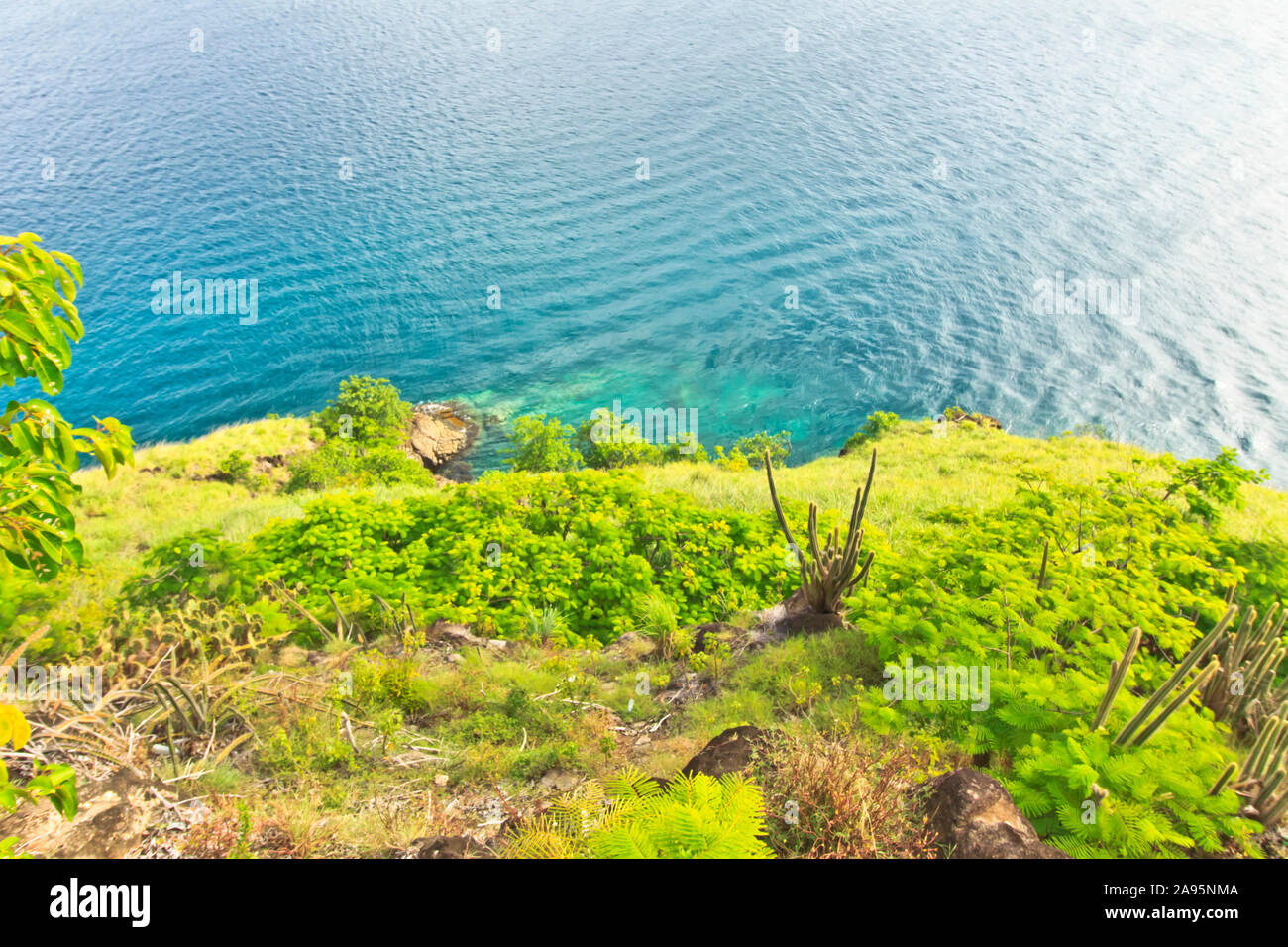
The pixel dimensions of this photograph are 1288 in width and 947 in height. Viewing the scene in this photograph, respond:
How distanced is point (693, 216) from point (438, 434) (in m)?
22.0

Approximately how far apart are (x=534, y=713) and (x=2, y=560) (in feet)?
14.5

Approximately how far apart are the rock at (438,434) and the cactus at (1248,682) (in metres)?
25.7

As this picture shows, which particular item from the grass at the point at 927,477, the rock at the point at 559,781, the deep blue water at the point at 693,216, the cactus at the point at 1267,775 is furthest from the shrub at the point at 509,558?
the deep blue water at the point at 693,216

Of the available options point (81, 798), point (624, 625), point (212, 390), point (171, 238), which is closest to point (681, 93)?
point (171, 238)

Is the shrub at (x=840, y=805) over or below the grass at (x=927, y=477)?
over

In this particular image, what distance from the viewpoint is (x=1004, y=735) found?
18.9ft

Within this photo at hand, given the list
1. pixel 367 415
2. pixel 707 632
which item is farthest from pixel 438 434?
pixel 707 632

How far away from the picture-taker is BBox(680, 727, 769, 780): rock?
5.28 m

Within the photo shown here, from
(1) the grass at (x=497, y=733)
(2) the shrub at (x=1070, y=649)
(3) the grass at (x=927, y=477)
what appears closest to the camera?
(2) the shrub at (x=1070, y=649)

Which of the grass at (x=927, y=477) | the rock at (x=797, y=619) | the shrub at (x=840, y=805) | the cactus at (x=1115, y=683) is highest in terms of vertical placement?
the cactus at (x=1115, y=683)

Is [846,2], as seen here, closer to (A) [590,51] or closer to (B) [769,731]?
(A) [590,51]

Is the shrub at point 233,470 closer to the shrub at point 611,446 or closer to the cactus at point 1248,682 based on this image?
the shrub at point 611,446

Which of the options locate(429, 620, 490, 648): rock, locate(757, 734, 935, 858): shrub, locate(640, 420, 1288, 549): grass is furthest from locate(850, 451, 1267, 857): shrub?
locate(429, 620, 490, 648): rock

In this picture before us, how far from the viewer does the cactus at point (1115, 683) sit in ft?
16.8
